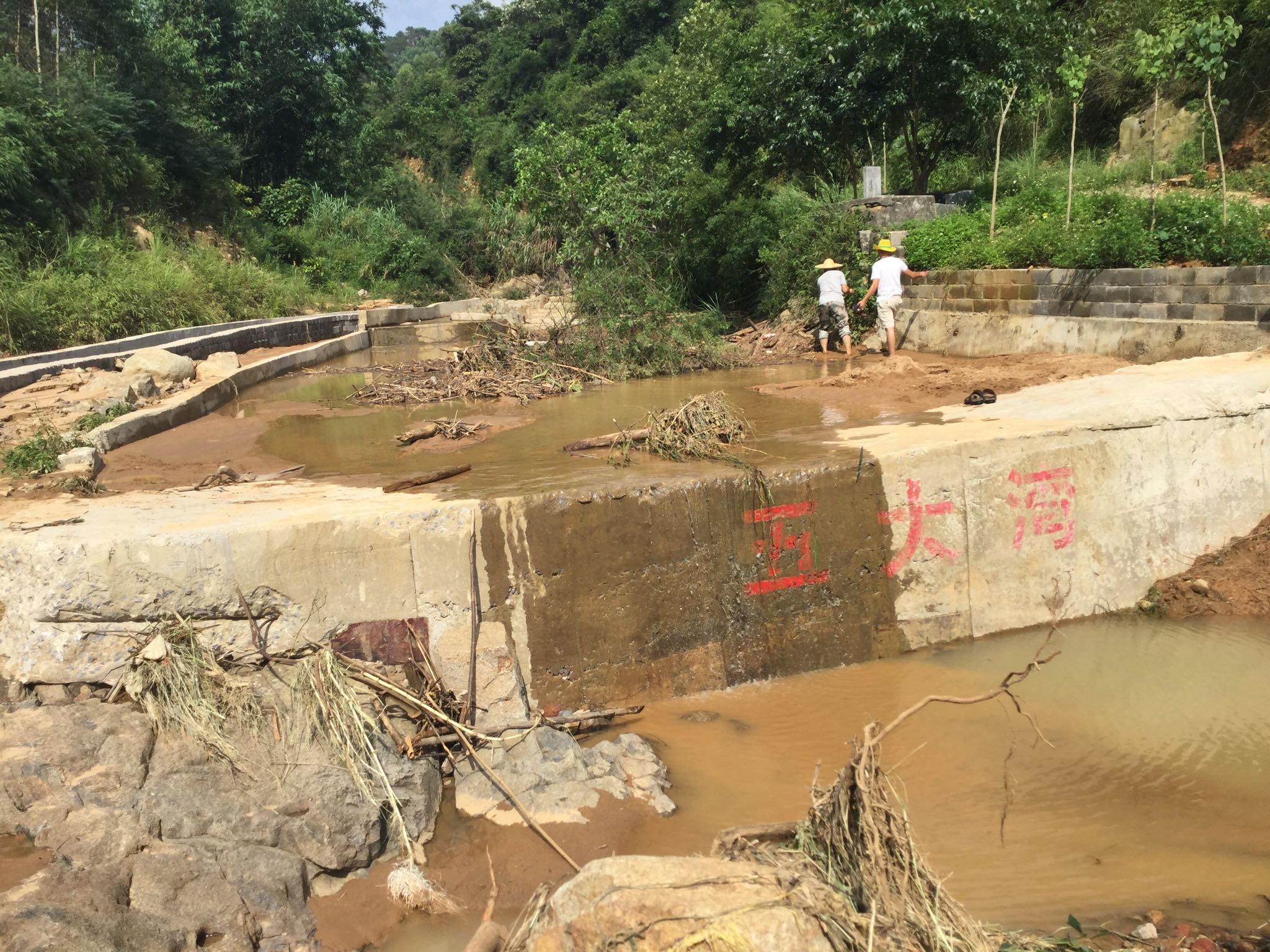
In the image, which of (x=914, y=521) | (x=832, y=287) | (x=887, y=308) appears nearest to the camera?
(x=914, y=521)

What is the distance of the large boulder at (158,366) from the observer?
10234 mm

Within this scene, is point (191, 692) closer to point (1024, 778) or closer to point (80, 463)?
point (80, 463)

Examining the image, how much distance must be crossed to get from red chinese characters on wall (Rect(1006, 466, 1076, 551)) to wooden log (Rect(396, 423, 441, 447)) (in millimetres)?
4582

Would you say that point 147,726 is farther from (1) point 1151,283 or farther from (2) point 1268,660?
(1) point 1151,283

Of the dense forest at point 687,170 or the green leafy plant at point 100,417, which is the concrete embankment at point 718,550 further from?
the dense forest at point 687,170

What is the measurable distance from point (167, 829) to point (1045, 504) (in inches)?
229

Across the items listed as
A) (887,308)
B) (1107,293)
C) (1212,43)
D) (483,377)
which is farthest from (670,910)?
(1212,43)

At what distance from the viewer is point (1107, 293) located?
9.71 metres

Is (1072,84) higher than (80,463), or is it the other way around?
(1072,84)

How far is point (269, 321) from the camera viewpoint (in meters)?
16.4

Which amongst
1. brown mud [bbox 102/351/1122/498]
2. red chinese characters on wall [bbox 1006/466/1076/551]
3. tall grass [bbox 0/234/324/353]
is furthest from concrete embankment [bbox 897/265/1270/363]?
tall grass [bbox 0/234/324/353]

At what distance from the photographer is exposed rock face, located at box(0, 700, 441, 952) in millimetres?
3564

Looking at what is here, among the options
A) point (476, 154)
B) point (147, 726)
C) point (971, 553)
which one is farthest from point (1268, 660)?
point (476, 154)

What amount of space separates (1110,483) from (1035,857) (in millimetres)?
3453
